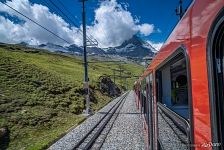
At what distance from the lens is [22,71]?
39.6 metres

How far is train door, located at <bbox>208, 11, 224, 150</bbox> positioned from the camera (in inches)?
70.9

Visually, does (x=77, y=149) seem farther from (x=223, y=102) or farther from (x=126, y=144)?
(x=223, y=102)

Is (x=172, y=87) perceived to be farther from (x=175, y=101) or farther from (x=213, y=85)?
(x=213, y=85)

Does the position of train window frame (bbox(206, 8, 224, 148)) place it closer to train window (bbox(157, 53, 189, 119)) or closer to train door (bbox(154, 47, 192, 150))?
train door (bbox(154, 47, 192, 150))

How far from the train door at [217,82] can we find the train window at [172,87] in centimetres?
160

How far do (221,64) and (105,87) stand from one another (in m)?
68.8

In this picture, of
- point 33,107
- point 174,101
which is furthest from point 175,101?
point 33,107

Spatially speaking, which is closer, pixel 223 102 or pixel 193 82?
pixel 223 102

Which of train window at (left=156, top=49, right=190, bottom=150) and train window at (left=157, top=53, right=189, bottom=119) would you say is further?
train window at (left=157, top=53, right=189, bottom=119)

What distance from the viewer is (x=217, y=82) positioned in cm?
183

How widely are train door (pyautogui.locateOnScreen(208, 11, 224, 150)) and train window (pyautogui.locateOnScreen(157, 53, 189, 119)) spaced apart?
63.0 inches

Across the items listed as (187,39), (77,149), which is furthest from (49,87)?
(187,39)

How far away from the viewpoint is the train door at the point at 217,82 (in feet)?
5.91

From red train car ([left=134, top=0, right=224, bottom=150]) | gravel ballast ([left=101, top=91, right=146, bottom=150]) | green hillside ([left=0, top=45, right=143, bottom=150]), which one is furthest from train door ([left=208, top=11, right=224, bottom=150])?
green hillside ([left=0, top=45, right=143, bottom=150])
